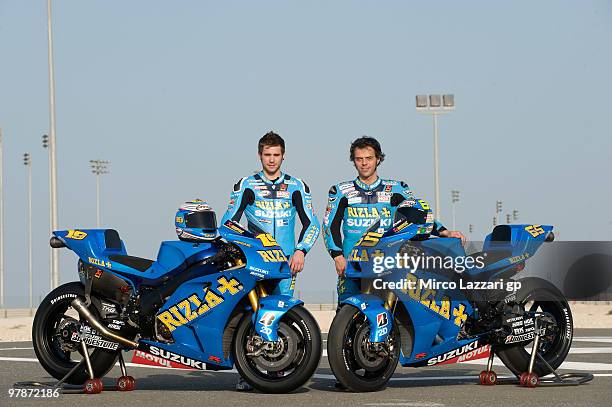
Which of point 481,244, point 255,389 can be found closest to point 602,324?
point 481,244

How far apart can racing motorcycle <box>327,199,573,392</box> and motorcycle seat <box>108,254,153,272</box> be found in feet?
6.24

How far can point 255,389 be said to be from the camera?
1076 centimetres

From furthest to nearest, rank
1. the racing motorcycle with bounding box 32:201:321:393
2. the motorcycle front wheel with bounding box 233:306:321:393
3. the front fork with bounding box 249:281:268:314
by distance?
the front fork with bounding box 249:281:268:314, the racing motorcycle with bounding box 32:201:321:393, the motorcycle front wheel with bounding box 233:306:321:393

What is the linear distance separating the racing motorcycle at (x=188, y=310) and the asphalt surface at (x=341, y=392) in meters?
0.34

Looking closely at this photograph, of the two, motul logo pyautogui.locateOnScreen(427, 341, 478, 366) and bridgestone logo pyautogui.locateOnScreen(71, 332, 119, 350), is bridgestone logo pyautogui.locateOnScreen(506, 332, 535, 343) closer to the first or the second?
motul logo pyautogui.locateOnScreen(427, 341, 478, 366)

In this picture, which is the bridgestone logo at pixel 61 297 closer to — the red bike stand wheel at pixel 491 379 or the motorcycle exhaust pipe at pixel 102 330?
the motorcycle exhaust pipe at pixel 102 330

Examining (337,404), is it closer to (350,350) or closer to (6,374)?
(350,350)

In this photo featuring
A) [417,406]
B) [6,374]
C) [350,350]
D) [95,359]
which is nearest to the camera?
[417,406]

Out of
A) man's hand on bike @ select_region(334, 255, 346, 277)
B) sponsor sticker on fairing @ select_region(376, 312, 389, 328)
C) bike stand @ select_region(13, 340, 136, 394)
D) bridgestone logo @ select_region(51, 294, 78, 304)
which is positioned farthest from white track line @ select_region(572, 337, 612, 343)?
bridgestone logo @ select_region(51, 294, 78, 304)

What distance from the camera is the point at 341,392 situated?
10.8m

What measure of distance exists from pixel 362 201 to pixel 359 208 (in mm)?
77

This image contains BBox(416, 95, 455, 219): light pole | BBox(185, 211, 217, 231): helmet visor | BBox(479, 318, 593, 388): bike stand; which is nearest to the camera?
BBox(479, 318, 593, 388): bike stand

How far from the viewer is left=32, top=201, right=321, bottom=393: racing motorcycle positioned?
1058cm

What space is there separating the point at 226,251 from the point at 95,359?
164cm
